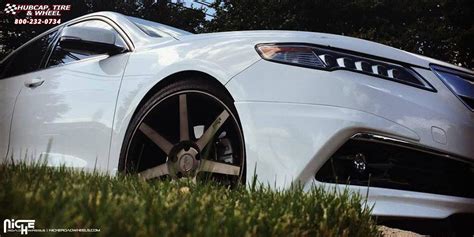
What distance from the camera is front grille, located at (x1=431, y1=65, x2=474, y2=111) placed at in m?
2.82

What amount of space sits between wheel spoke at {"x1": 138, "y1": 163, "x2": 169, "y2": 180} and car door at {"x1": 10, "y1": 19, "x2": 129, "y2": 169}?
31cm

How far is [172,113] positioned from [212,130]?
0.38 meters

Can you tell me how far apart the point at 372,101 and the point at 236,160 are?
737mm

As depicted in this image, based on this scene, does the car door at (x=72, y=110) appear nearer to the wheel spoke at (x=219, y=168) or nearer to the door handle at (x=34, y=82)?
the door handle at (x=34, y=82)

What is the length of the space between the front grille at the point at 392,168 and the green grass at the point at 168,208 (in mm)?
420

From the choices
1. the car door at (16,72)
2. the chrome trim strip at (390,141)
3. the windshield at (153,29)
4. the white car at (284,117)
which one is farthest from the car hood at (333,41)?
the car door at (16,72)

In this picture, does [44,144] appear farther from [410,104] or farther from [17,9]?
[410,104]

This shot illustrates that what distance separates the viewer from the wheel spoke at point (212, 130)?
8.97 ft

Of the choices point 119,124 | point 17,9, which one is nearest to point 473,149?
point 119,124

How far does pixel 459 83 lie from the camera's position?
293 cm

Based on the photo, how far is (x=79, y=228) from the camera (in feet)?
4.18

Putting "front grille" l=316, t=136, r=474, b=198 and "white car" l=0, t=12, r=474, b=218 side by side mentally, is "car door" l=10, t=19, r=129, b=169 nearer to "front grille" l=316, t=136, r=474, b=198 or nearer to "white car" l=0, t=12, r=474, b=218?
"white car" l=0, t=12, r=474, b=218

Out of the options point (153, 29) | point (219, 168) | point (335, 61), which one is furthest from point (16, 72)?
point (335, 61)

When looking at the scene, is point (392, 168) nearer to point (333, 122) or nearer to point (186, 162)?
point (333, 122)
